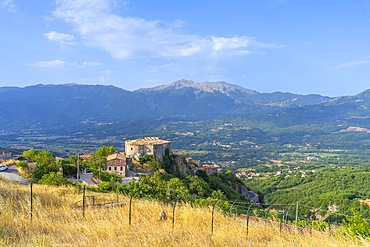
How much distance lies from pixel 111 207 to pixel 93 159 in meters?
30.2

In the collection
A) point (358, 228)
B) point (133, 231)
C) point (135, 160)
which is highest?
point (133, 231)

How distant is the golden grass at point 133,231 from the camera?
4.46 metres

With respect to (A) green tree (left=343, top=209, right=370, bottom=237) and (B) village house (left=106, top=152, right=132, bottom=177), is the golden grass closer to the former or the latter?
(A) green tree (left=343, top=209, right=370, bottom=237)

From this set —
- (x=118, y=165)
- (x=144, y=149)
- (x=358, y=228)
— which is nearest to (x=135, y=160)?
(x=144, y=149)

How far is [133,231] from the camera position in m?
5.20

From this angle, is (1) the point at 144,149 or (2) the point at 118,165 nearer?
(2) the point at 118,165

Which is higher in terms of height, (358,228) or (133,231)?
(133,231)

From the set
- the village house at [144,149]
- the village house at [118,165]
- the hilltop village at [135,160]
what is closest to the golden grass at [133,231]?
the hilltop village at [135,160]

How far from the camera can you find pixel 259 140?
7598 inches

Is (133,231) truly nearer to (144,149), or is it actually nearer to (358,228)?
(358,228)

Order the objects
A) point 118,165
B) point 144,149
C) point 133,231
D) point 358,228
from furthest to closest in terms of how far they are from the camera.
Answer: point 144,149, point 118,165, point 358,228, point 133,231

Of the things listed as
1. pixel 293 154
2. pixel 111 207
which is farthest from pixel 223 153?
pixel 111 207

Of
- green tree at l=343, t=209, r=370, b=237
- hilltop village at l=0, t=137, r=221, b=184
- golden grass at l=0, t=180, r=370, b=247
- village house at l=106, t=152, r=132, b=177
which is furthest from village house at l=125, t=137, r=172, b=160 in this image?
green tree at l=343, t=209, r=370, b=237

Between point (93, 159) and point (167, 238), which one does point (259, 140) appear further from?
point (167, 238)
